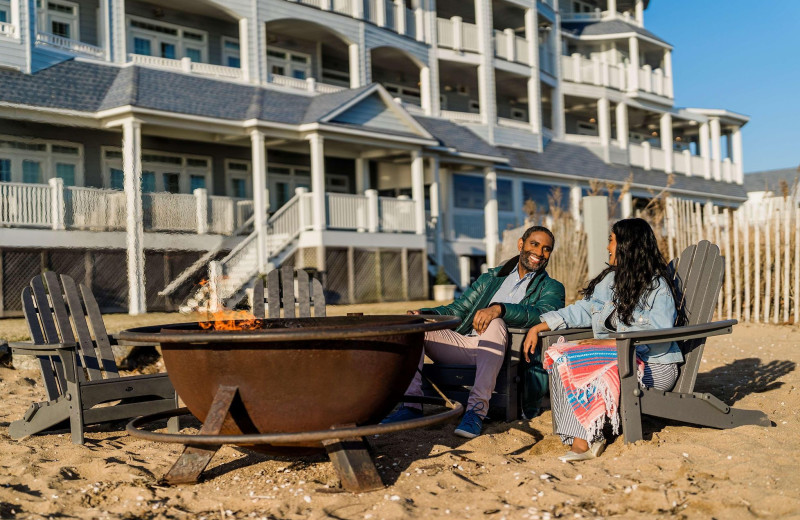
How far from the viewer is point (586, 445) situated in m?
4.41

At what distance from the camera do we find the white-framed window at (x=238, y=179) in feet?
63.8

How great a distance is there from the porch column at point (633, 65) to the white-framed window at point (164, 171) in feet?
61.2

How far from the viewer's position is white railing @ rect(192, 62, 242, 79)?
17.9 meters

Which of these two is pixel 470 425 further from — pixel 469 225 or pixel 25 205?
pixel 469 225

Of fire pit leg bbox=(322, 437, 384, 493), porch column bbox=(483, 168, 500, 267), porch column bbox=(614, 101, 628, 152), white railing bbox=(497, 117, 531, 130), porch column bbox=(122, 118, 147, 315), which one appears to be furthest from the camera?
porch column bbox=(614, 101, 628, 152)

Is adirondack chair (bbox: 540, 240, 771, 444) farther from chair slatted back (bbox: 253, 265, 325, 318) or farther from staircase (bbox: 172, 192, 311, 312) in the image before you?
staircase (bbox: 172, 192, 311, 312)

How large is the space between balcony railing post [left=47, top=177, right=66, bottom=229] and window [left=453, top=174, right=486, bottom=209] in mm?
11977

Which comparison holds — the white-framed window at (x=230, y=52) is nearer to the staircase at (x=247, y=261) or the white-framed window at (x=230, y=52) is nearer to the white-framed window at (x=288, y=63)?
the white-framed window at (x=288, y=63)

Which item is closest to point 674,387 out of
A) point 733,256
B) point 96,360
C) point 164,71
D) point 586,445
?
point 586,445

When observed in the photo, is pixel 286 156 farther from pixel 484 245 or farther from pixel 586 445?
pixel 586 445

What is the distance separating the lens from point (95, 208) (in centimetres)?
1537

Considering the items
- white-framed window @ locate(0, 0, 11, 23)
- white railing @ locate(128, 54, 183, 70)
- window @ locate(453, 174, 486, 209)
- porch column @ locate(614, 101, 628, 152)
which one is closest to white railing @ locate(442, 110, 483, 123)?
window @ locate(453, 174, 486, 209)

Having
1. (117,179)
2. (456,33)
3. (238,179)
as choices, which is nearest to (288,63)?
(238,179)

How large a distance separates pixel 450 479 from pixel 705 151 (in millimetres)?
34235
